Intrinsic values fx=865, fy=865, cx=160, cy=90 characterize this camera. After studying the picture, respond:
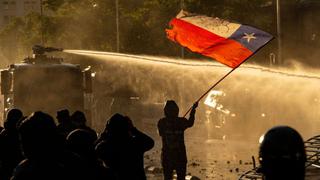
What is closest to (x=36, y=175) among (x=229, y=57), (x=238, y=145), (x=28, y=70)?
(x=229, y=57)

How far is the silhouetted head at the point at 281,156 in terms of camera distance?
3.31 meters

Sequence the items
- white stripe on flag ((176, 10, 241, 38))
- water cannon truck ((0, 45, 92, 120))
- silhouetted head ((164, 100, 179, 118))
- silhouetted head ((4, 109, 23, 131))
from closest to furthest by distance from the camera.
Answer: silhouetted head ((4, 109, 23, 131)) → silhouetted head ((164, 100, 179, 118)) → white stripe on flag ((176, 10, 241, 38)) → water cannon truck ((0, 45, 92, 120))

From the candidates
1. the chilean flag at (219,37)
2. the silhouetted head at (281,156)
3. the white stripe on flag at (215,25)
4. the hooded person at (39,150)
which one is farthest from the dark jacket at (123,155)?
the white stripe on flag at (215,25)

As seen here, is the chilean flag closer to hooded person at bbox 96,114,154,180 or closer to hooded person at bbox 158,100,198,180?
hooded person at bbox 158,100,198,180

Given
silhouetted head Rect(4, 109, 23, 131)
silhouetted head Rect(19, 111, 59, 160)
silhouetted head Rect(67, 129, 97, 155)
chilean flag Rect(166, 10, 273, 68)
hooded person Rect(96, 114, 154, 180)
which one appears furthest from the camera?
chilean flag Rect(166, 10, 273, 68)

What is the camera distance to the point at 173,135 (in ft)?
43.3

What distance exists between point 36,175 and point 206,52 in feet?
32.3

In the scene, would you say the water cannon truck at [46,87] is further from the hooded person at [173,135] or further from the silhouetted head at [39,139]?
the silhouetted head at [39,139]

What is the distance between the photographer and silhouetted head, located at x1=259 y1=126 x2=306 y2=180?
3309mm

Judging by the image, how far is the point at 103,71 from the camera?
4162 cm

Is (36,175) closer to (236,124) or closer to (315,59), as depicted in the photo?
(236,124)

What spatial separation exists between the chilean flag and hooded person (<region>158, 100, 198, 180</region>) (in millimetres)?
1261

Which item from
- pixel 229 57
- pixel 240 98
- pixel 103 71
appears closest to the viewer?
pixel 229 57

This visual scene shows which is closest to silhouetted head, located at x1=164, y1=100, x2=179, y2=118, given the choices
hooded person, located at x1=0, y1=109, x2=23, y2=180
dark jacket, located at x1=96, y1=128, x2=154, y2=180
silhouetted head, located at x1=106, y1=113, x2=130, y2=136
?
hooded person, located at x1=0, y1=109, x2=23, y2=180
